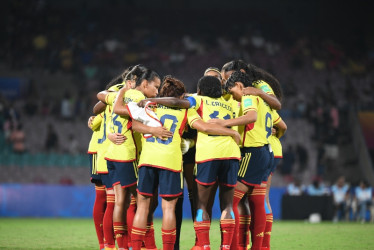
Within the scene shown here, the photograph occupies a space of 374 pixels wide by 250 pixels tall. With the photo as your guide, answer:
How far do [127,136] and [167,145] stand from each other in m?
0.82

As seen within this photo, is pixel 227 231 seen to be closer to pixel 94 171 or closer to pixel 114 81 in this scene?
pixel 94 171

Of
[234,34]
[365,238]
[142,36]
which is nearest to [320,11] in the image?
[234,34]

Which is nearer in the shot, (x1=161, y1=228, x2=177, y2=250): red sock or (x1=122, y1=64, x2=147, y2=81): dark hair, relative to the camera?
(x1=161, y1=228, x2=177, y2=250): red sock

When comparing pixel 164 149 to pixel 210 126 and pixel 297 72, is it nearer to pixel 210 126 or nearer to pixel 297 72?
pixel 210 126

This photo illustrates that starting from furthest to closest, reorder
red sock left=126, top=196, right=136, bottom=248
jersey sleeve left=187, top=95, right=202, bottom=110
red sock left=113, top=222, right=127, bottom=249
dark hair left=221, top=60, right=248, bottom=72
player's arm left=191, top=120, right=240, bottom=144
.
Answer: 1. dark hair left=221, top=60, right=248, bottom=72
2. red sock left=126, top=196, right=136, bottom=248
3. red sock left=113, top=222, right=127, bottom=249
4. jersey sleeve left=187, top=95, right=202, bottom=110
5. player's arm left=191, top=120, right=240, bottom=144

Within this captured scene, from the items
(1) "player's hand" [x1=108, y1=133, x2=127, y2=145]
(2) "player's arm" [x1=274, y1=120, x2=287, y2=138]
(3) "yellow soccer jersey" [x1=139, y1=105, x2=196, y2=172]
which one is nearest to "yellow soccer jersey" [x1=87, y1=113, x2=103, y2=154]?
(1) "player's hand" [x1=108, y1=133, x2=127, y2=145]

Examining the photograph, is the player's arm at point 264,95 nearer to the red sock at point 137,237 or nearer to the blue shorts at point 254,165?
the blue shorts at point 254,165

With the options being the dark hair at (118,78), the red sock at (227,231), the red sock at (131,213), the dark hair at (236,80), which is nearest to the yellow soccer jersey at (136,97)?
the red sock at (131,213)

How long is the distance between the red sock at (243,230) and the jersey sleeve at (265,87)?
1.63 m

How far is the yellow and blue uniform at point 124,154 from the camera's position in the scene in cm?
777

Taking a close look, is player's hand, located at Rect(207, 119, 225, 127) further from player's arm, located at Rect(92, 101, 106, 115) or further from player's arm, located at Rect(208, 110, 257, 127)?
player's arm, located at Rect(92, 101, 106, 115)

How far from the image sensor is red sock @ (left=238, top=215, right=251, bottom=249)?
7930 mm

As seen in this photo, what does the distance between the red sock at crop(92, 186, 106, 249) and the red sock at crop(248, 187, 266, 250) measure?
6.79 feet

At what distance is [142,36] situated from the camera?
2897 centimetres
